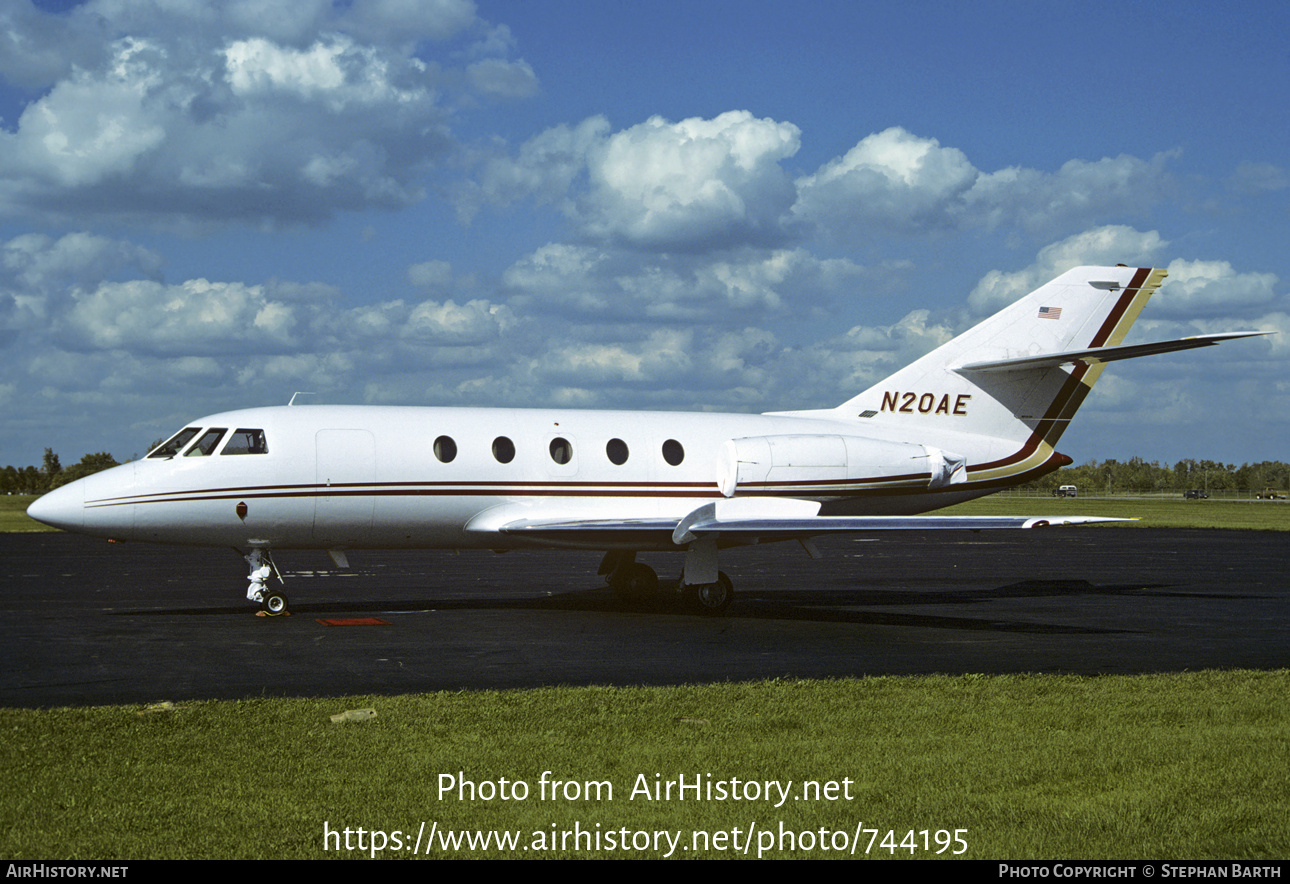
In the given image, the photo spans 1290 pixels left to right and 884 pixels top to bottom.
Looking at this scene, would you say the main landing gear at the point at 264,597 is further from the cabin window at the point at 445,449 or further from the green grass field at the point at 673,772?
the green grass field at the point at 673,772

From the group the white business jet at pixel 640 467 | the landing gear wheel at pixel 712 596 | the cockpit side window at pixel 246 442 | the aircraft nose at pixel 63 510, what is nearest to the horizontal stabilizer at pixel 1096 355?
the white business jet at pixel 640 467

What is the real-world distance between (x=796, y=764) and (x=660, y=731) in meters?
1.41

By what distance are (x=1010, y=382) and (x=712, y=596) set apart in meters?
7.33

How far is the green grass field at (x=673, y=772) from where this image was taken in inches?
244

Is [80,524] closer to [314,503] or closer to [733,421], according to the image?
[314,503]

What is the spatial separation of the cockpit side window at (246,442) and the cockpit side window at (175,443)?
566 millimetres

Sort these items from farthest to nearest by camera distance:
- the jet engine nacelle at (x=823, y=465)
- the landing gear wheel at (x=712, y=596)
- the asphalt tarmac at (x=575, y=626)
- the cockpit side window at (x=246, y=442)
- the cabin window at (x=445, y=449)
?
the jet engine nacelle at (x=823, y=465), the landing gear wheel at (x=712, y=596), the cabin window at (x=445, y=449), the cockpit side window at (x=246, y=442), the asphalt tarmac at (x=575, y=626)

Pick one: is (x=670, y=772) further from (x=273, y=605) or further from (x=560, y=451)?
(x=560, y=451)

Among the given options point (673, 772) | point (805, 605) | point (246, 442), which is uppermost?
point (246, 442)

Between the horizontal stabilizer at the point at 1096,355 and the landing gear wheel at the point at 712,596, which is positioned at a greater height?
the horizontal stabilizer at the point at 1096,355

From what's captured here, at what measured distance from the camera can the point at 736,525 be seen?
16.9 metres

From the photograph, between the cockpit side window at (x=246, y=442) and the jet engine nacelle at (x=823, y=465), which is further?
the jet engine nacelle at (x=823, y=465)

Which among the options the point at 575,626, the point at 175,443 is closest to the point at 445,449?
the point at 575,626

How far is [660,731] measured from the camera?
8.87m
